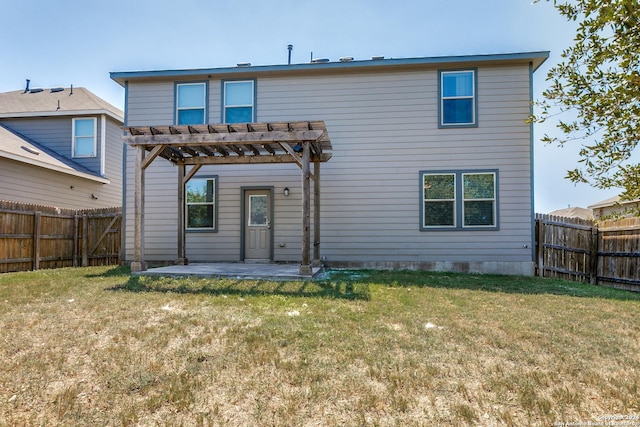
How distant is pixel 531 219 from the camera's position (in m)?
8.49

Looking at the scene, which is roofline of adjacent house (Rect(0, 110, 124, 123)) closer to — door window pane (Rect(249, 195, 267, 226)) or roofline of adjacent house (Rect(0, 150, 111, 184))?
roofline of adjacent house (Rect(0, 150, 111, 184))

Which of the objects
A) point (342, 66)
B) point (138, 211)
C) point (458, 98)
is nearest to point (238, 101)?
point (342, 66)

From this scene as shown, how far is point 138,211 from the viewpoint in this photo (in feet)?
23.7

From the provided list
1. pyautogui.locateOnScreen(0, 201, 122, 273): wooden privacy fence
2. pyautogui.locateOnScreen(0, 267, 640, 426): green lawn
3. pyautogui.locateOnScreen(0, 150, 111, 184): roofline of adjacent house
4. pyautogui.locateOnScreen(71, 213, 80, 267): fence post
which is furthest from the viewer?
pyautogui.locateOnScreen(71, 213, 80, 267): fence post

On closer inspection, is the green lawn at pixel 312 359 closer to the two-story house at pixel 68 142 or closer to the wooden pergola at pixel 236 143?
the wooden pergola at pixel 236 143

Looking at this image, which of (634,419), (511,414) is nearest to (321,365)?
(511,414)

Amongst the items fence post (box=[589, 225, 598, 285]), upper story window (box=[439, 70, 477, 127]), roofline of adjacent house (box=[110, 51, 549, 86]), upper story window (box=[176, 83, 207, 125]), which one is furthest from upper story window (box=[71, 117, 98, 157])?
fence post (box=[589, 225, 598, 285])

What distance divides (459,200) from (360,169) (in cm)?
251

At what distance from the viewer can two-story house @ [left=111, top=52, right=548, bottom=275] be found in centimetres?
855

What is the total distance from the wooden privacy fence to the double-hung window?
8428 millimetres

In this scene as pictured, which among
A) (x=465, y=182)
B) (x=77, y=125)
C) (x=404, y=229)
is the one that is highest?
(x=77, y=125)

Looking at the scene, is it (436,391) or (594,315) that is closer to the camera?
(436,391)

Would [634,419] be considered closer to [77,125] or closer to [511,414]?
[511,414]

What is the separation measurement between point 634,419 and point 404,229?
6.75 meters
